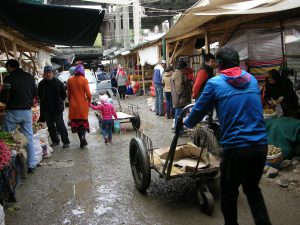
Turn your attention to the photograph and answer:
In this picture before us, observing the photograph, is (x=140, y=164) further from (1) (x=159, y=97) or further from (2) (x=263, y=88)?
(1) (x=159, y=97)

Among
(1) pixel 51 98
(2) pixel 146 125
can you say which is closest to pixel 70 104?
(1) pixel 51 98

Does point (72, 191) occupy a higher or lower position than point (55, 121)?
lower

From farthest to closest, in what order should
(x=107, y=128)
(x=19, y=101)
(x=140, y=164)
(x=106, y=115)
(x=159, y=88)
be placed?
(x=159, y=88) < (x=107, y=128) < (x=106, y=115) < (x=19, y=101) < (x=140, y=164)

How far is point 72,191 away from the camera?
18.0 ft

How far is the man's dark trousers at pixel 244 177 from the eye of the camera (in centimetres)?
315

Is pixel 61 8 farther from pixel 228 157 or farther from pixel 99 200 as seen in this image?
pixel 228 157

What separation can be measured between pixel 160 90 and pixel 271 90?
18.6 ft

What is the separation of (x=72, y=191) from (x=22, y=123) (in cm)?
161

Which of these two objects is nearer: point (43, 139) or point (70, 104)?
point (43, 139)

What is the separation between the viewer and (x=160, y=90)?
12406 millimetres

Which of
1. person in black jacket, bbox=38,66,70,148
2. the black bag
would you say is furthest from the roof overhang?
person in black jacket, bbox=38,66,70,148

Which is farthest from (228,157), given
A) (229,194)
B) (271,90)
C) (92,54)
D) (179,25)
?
(92,54)

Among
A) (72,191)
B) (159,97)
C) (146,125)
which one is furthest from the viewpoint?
(159,97)

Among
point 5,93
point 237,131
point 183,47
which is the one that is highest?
point 183,47
